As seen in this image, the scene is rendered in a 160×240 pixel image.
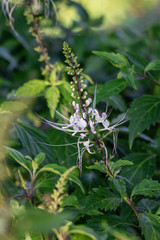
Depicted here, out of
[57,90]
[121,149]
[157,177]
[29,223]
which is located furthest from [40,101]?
[29,223]

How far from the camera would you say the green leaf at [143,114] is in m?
0.99

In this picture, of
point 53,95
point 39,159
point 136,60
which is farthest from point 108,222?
point 136,60

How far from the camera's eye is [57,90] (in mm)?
1023

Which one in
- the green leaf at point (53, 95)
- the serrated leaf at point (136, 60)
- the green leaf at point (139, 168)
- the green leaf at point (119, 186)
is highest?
the serrated leaf at point (136, 60)

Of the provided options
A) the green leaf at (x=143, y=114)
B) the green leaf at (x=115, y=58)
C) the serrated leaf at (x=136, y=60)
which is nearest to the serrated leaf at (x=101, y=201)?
the green leaf at (x=143, y=114)

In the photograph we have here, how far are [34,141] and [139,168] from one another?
1.06 ft

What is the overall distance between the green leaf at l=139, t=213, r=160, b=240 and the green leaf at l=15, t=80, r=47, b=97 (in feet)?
1.68

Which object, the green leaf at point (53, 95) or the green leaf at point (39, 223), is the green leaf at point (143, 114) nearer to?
the green leaf at point (53, 95)

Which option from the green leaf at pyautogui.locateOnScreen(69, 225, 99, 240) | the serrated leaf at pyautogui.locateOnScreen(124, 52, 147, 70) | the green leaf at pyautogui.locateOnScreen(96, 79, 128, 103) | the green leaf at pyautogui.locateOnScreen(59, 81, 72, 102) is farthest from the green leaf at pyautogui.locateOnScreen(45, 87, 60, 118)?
the green leaf at pyautogui.locateOnScreen(69, 225, 99, 240)

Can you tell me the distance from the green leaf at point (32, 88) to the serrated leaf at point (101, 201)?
16.2 inches

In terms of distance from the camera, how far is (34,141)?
2.99 feet

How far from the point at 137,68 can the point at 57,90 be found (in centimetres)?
27

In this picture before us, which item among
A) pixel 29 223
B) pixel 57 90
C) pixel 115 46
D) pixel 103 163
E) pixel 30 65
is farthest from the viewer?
pixel 115 46

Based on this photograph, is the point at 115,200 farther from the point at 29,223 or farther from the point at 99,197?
the point at 29,223
